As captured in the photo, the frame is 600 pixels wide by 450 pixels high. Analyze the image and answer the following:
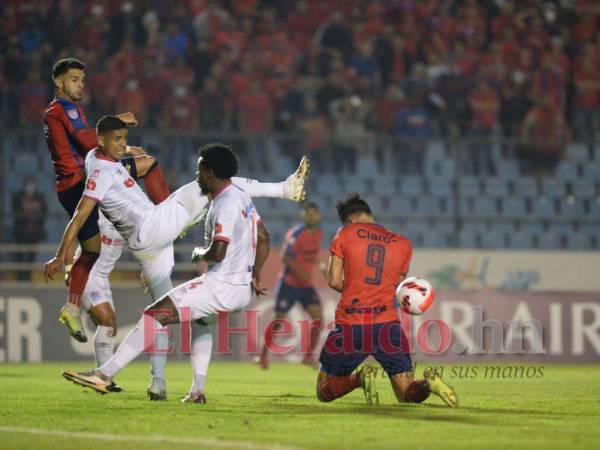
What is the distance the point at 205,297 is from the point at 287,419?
48.4 inches

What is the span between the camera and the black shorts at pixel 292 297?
55.7 ft

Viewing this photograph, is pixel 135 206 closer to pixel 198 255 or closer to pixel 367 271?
pixel 198 255

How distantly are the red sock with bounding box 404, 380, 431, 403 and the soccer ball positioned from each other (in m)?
0.78

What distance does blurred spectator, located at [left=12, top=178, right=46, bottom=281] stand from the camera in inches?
683

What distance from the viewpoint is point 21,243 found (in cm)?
1742

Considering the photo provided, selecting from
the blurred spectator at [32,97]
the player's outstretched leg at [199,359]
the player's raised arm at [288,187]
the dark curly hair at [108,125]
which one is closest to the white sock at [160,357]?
the player's outstretched leg at [199,359]

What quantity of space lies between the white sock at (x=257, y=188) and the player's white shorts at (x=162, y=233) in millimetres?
359

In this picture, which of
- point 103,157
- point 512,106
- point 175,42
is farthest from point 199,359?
point 512,106

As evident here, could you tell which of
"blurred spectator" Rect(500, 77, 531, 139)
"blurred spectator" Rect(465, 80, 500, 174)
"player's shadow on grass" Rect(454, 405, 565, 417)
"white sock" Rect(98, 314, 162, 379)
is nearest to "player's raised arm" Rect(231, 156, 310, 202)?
"white sock" Rect(98, 314, 162, 379)

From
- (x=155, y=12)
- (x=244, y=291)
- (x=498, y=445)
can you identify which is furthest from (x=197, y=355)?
(x=155, y=12)

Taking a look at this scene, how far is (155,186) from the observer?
33.3ft

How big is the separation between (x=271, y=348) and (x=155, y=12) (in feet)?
21.9

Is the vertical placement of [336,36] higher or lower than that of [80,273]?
higher

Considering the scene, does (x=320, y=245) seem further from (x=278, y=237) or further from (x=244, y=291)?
(x=244, y=291)
